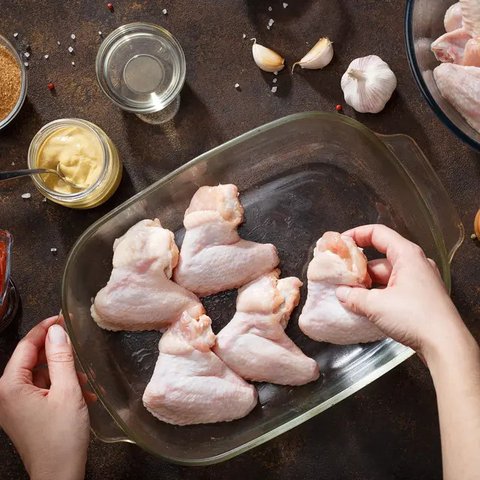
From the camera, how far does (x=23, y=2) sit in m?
1.94

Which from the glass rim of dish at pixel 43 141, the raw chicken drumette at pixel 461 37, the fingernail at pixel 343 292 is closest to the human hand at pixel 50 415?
the glass rim of dish at pixel 43 141

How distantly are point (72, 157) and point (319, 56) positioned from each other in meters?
0.71

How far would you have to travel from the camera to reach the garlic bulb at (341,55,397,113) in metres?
1.83

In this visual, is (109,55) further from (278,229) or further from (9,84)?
(278,229)

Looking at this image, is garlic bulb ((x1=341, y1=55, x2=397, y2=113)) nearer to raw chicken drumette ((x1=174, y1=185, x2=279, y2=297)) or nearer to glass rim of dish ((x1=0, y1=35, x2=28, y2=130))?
raw chicken drumette ((x1=174, y1=185, x2=279, y2=297))

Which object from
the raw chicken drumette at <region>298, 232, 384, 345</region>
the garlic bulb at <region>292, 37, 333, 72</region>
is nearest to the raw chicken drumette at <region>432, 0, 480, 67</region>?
the garlic bulb at <region>292, 37, 333, 72</region>

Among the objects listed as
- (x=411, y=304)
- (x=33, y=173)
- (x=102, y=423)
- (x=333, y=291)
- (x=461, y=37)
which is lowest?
(x=102, y=423)

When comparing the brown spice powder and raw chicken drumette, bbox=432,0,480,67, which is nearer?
raw chicken drumette, bbox=432,0,480,67

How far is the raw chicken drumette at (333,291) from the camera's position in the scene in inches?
68.6

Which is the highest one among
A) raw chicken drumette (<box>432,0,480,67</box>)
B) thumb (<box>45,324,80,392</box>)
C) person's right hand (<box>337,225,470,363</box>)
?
raw chicken drumette (<box>432,0,480,67</box>)

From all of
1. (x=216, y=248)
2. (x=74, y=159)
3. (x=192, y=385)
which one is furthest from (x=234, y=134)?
(x=192, y=385)

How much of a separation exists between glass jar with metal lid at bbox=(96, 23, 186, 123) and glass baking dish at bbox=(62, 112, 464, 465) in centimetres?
23

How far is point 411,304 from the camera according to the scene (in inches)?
61.1

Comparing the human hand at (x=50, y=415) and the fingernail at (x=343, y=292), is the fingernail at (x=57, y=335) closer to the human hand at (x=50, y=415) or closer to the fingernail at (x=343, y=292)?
the human hand at (x=50, y=415)
